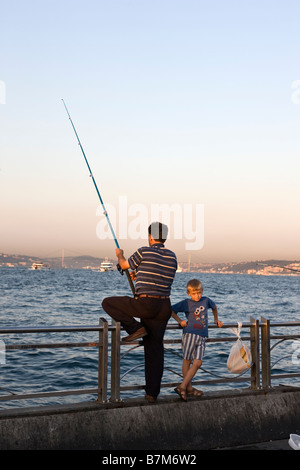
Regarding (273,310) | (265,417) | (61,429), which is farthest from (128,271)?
(273,310)

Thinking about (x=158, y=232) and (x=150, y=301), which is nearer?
(x=150, y=301)

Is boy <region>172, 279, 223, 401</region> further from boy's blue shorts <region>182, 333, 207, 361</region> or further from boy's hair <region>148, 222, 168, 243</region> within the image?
boy's hair <region>148, 222, 168, 243</region>

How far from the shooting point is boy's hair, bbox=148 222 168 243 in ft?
18.1

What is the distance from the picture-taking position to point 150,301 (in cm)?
538

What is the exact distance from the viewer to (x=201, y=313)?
594cm

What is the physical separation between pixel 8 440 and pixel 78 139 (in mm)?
4672

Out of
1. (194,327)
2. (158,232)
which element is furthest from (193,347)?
(158,232)

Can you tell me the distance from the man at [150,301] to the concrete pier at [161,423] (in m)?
0.30

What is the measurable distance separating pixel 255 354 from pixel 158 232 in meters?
2.11

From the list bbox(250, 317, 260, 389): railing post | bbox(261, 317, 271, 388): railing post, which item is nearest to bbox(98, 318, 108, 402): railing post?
bbox(250, 317, 260, 389): railing post

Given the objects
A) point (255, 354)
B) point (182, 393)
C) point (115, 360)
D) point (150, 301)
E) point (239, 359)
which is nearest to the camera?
point (150, 301)

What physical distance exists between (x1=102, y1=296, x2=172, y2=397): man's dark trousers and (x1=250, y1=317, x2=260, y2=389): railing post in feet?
4.46

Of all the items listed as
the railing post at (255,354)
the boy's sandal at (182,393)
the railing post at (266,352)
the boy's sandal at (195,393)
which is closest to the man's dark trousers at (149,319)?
the boy's sandal at (182,393)

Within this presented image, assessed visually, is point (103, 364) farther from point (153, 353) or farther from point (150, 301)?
point (150, 301)
